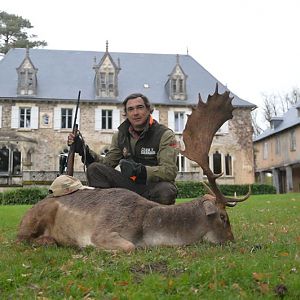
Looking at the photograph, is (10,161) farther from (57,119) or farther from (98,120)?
(98,120)

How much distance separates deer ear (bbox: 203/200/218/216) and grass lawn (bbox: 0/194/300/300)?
0.39m

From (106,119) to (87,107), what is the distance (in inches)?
72.8

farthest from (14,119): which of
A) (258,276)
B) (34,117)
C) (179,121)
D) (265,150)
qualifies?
(258,276)

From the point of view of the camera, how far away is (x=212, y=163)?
124 feet

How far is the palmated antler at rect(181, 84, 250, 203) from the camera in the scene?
18.7 feet

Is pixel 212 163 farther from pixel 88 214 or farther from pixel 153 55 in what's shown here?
pixel 88 214

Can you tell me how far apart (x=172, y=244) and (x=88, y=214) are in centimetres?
112

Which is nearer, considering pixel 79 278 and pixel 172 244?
pixel 79 278

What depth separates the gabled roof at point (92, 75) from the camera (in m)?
36.8

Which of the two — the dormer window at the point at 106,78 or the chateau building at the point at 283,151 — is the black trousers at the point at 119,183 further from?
the chateau building at the point at 283,151

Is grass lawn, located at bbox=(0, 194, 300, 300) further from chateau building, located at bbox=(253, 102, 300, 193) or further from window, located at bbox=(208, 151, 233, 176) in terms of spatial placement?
chateau building, located at bbox=(253, 102, 300, 193)

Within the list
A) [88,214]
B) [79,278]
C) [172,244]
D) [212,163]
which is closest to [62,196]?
[88,214]

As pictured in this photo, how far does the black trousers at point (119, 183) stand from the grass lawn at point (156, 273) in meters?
1.46

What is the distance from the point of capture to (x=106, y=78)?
37031 millimetres
